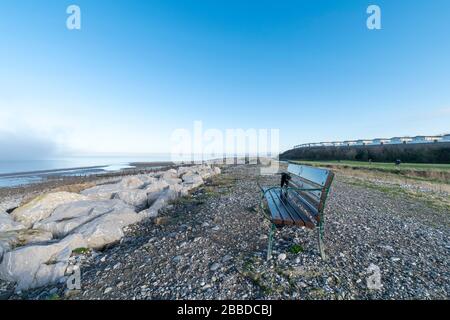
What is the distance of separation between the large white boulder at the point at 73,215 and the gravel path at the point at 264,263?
139 centimetres

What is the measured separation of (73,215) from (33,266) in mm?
2998

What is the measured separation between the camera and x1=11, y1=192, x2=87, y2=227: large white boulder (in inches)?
247

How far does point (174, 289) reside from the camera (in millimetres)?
2939

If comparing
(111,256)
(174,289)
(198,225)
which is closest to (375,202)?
(198,225)

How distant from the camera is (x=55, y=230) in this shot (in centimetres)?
565

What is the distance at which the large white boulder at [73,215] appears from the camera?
5.62 meters

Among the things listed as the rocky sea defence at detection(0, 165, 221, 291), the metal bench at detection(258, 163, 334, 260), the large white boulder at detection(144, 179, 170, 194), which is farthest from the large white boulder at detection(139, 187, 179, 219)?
the metal bench at detection(258, 163, 334, 260)

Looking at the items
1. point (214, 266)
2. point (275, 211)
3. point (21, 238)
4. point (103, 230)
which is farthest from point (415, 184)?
point (21, 238)

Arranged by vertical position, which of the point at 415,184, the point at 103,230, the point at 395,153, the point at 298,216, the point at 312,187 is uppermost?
the point at 395,153

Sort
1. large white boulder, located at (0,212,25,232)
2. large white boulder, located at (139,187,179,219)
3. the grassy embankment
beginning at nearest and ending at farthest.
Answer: large white boulder, located at (0,212,25,232) → large white boulder, located at (139,187,179,219) → the grassy embankment

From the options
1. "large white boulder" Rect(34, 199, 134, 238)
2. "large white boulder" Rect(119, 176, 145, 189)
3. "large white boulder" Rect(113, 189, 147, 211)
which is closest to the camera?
"large white boulder" Rect(34, 199, 134, 238)

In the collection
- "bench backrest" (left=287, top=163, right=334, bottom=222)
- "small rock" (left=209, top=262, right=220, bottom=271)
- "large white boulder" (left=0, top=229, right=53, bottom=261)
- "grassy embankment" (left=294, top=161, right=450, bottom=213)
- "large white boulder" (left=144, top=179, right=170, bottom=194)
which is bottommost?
"grassy embankment" (left=294, top=161, right=450, bottom=213)

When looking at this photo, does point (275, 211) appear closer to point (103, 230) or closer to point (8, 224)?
point (103, 230)

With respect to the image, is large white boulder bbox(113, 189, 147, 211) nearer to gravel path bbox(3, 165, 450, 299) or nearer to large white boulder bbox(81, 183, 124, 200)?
large white boulder bbox(81, 183, 124, 200)
